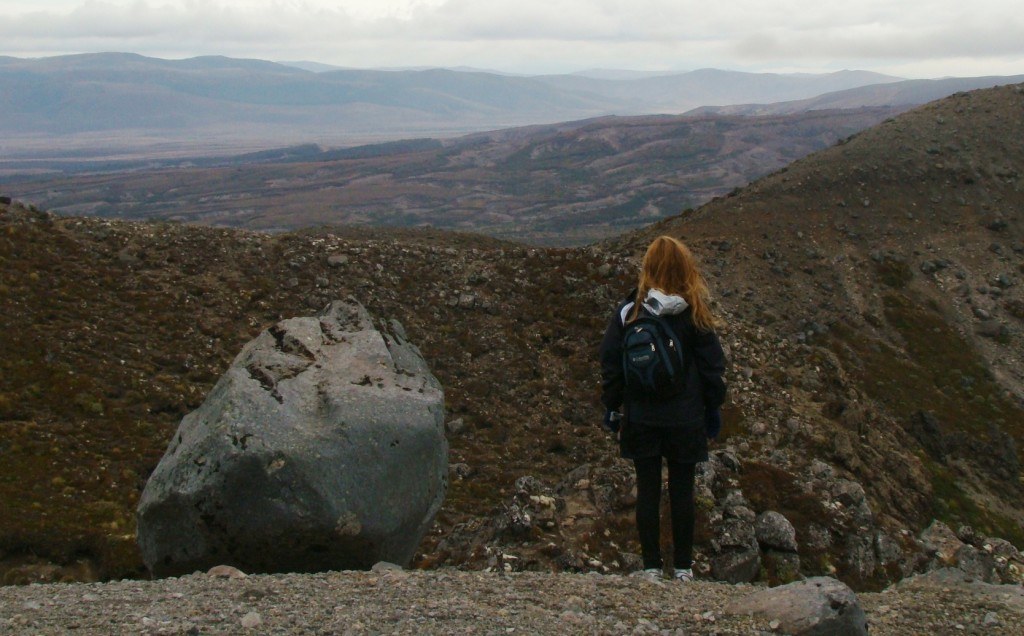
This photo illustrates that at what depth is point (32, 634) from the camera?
7125 millimetres

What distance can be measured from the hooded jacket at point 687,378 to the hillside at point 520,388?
16.4ft

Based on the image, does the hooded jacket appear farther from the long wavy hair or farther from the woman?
the long wavy hair

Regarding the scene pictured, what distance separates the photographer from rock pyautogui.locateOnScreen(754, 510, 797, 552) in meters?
14.5

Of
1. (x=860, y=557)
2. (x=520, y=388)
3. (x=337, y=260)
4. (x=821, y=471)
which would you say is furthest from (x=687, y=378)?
(x=337, y=260)

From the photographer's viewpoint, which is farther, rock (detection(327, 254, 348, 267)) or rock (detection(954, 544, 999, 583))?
rock (detection(327, 254, 348, 267))

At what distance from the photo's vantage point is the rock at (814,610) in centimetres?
743

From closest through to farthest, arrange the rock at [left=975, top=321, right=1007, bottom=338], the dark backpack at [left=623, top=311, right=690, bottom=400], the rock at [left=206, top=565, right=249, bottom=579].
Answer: the dark backpack at [left=623, top=311, right=690, bottom=400] < the rock at [left=206, top=565, right=249, bottom=579] < the rock at [left=975, top=321, right=1007, bottom=338]

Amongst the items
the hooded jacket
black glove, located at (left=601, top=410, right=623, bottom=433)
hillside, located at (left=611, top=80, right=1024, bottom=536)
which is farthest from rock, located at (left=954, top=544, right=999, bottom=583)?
black glove, located at (left=601, top=410, right=623, bottom=433)

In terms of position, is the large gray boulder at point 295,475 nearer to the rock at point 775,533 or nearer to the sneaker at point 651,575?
the sneaker at point 651,575

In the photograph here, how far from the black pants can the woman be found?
17 millimetres

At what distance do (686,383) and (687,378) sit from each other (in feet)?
0.20

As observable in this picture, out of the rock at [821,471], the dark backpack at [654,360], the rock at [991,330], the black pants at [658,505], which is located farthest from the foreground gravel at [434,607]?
the rock at [991,330]

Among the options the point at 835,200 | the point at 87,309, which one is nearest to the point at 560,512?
the point at 87,309

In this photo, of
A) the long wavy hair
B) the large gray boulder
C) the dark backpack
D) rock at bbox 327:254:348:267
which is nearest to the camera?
the dark backpack
